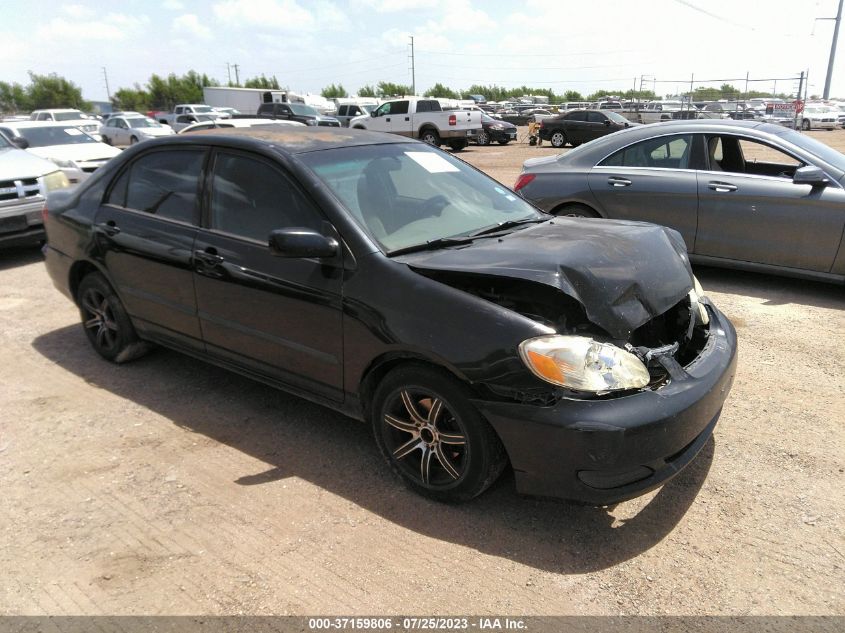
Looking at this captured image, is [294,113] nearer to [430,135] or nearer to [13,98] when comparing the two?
[430,135]

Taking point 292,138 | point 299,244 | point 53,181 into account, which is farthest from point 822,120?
point 299,244

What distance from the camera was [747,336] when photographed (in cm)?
496

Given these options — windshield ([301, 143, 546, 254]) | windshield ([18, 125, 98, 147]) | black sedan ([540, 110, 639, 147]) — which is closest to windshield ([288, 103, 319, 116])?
black sedan ([540, 110, 639, 147])

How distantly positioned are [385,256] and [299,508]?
1.27 meters

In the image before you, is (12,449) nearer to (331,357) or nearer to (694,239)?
(331,357)

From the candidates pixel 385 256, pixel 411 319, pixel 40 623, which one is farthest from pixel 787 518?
pixel 40 623

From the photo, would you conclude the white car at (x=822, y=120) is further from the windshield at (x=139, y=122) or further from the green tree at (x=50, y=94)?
the green tree at (x=50, y=94)

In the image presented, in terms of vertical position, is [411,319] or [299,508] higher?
[411,319]

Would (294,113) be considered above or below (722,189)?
above

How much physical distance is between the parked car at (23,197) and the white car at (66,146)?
368 cm

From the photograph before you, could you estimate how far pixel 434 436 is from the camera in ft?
9.46

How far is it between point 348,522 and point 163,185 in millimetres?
2558

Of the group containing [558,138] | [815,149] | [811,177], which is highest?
[815,149]

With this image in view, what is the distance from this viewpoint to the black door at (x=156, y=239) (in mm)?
3895
